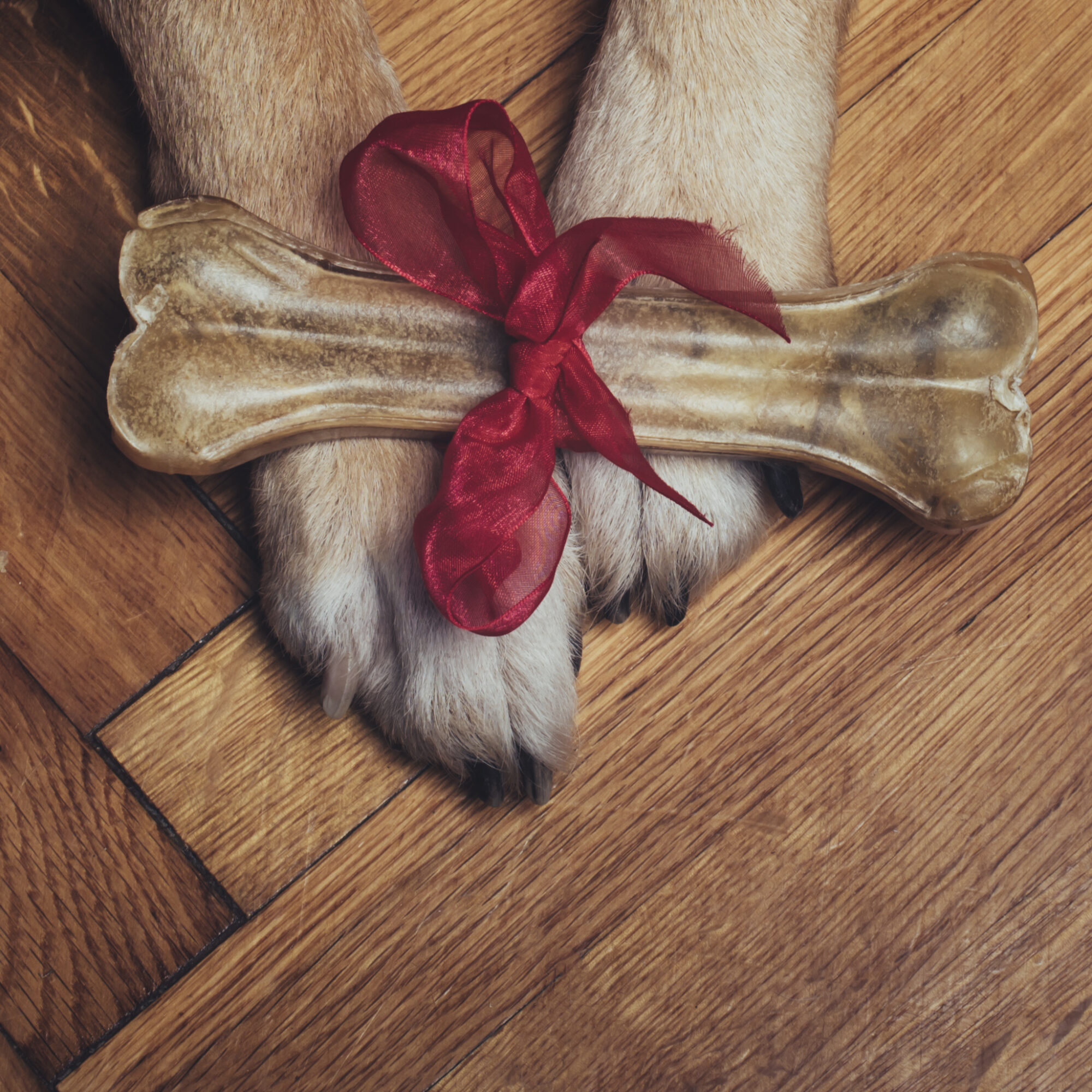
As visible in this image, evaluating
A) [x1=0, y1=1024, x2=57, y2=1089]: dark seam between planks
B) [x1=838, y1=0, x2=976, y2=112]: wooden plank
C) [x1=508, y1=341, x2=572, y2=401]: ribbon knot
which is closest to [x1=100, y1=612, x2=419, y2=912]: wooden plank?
[x1=0, y1=1024, x2=57, y2=1089]: dark seam between planks

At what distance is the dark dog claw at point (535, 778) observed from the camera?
66 centimetres

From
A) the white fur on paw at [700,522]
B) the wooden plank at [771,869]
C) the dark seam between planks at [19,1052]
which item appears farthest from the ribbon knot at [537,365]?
the dark seam between planks at [19,1052]

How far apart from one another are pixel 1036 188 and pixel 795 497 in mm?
329

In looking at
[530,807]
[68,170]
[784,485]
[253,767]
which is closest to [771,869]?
[530,807]

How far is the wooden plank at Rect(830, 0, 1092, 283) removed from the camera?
29.0 inches

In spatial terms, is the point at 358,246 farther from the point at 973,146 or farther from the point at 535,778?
the point at 973,146

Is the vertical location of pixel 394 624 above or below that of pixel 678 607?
above

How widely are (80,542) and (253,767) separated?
0.21 m

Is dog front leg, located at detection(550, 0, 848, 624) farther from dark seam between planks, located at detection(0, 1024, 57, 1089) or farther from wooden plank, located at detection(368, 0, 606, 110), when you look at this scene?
dark seam between planks, located at detection(0, 1024, 57, 1089)

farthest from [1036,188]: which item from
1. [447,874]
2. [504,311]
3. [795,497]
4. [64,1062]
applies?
[64,1062]

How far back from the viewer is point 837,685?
0.72m

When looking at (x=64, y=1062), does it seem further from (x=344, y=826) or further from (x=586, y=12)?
(x=586, y=12)

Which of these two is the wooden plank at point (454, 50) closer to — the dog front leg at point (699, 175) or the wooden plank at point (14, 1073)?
the dog front leg at point (699, 175)

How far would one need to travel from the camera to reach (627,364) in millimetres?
568
